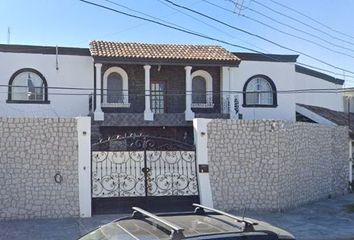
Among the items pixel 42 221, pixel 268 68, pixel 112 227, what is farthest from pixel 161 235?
pixel 268 68

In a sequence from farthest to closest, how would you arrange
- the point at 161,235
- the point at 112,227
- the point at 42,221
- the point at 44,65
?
the point at 44,65
the point at 42,221
the point at 112,227
the point at 161,235

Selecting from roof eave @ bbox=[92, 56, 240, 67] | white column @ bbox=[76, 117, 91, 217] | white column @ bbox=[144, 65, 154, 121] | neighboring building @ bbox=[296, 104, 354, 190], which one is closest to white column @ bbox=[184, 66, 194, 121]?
roof eave @ bbox=[92, 56, 240, 67]

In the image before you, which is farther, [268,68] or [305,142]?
[268,68]

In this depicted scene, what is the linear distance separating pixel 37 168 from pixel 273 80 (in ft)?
51.6

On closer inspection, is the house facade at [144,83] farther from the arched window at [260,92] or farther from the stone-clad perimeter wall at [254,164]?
the stone-clad perimeter wall at [254,164]

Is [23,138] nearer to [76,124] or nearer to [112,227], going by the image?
[76,124]

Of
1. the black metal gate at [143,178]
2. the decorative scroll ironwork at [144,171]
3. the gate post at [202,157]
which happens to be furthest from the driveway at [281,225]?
the gate post at [202,157]

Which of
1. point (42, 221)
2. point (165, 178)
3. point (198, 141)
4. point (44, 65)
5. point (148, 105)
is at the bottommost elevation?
point (42, 221)

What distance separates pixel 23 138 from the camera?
42.6 feet

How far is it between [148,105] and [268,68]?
7024 mm

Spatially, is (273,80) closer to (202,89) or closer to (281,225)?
(202,89)

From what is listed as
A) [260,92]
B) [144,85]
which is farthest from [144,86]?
[260,92]

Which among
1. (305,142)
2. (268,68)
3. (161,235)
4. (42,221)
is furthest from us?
(268,68)

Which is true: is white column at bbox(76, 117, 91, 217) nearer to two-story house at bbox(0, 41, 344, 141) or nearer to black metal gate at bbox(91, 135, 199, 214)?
black metal gate at bbox(91, 135, 199, 214)
